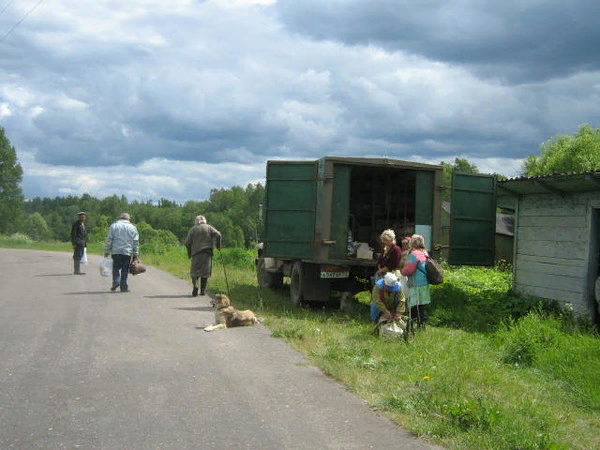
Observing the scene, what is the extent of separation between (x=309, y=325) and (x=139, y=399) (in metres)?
4.89

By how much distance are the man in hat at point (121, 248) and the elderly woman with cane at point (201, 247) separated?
1.32m

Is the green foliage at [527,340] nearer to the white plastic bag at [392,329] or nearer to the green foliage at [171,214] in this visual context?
the white plastic bag at [392,329]

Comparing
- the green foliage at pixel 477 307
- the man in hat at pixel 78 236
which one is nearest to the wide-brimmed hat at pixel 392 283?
the green foliage at pixel 477 307

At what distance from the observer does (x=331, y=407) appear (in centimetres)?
583

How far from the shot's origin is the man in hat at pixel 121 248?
47.2ft

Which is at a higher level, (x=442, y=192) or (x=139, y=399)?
(x=442, y=192)

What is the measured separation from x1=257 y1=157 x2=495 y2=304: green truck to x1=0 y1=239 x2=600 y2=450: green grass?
2.46 ft

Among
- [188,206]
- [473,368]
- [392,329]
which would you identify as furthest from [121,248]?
[188,206]

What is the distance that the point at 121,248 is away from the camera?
14.4 m

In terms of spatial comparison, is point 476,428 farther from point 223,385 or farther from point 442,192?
point 442,192

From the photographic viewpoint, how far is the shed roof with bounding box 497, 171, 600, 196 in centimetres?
1033

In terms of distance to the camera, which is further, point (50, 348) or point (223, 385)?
point (50, 348)

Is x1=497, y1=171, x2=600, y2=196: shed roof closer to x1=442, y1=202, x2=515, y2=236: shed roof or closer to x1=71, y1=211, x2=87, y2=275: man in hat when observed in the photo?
x1=71, y1=211, x2=87, y2=275: man in hat

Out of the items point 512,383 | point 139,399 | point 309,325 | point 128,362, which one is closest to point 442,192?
point 309,325
